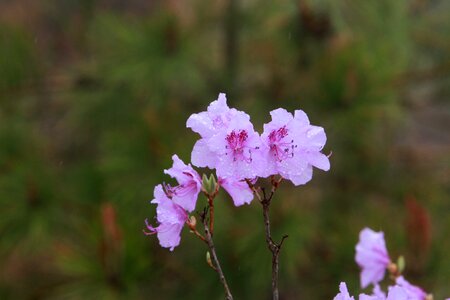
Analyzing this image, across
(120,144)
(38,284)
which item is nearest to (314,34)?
(120,144)

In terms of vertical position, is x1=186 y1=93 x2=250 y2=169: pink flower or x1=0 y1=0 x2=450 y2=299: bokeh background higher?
x1=0 y1=0 x2=450 y2=299: bokeh background

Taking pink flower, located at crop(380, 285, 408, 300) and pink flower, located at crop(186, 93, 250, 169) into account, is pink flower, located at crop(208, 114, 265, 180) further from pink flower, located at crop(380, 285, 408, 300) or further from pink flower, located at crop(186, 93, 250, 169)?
pink flower, located at crop(380, 285, 408, 300)

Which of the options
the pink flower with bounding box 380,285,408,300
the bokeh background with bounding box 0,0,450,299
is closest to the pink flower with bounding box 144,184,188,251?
the pink flower with bounding box 380,285,408,300

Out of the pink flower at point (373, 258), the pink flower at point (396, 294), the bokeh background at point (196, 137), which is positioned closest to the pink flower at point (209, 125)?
the pink flower at point (396, 294)

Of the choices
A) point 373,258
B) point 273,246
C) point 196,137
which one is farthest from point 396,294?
point 196,137

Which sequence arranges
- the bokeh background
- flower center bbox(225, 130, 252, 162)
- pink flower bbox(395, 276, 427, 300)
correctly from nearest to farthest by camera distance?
flower center bbox(225, 130, 252, 162) → pink flower bbox(395, 276, 427, 300) → the bokeh background

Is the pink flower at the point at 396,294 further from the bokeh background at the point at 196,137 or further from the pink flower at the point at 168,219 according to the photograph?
the bokeh background at the point at 196,137

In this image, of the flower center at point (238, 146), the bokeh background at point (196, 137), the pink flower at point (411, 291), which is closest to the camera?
the flower center at point (238, 146)

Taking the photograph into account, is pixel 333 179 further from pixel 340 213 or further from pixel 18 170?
pixel 18 170
